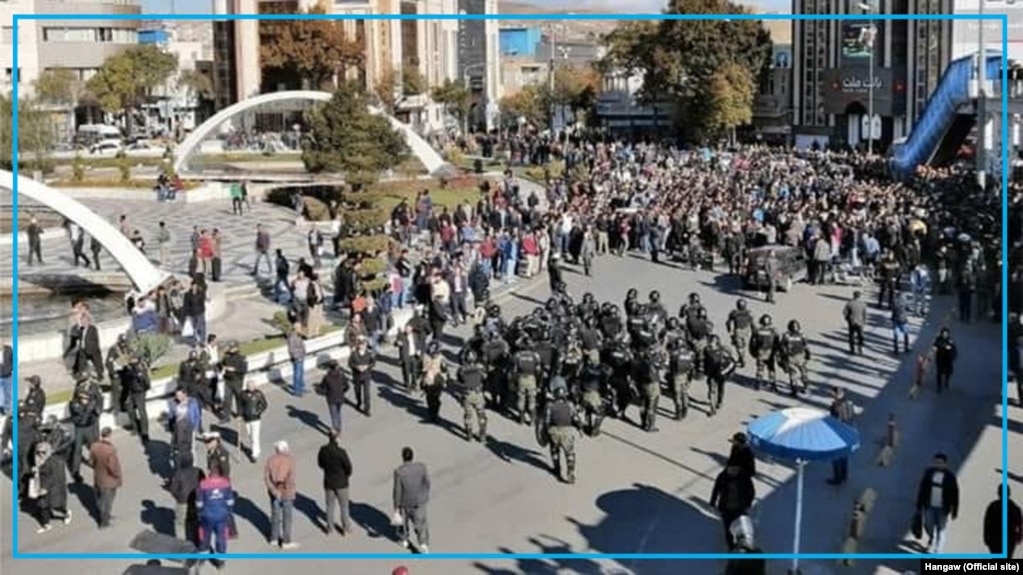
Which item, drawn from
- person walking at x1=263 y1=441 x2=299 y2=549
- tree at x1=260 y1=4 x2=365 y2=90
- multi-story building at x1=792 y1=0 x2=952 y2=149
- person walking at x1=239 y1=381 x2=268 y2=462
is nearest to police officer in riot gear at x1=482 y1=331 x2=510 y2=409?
person walking at x1=239 y1=381 x2=268 y2=462

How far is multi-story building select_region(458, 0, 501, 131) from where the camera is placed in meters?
92.6

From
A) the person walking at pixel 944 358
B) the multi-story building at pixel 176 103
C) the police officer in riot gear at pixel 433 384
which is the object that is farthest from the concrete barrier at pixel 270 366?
the multi-story building at pixel 176 103

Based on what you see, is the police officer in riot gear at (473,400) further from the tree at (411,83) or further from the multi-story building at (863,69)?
the tree at (411,83)

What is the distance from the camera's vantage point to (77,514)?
1416 cm

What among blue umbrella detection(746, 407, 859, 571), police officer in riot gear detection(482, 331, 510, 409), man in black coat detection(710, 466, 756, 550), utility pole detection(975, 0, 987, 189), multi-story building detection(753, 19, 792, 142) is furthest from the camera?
multi-story building detection(753, 19, 792, 142)

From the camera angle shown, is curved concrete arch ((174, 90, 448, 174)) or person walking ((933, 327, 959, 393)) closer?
person walking ((933, 327, 959, 393))

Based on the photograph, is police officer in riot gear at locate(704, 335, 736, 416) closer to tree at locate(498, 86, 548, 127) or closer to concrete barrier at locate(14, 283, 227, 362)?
Answer: concrete barrier at locate(14, 283, 227, 362)

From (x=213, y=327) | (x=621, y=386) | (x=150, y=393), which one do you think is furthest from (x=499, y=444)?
(x=213, y=327)

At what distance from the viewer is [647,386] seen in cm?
1670

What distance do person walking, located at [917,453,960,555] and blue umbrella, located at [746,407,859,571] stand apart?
2.34 feet

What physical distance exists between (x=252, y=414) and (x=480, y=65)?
83.7 m

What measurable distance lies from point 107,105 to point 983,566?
6533 centimetres

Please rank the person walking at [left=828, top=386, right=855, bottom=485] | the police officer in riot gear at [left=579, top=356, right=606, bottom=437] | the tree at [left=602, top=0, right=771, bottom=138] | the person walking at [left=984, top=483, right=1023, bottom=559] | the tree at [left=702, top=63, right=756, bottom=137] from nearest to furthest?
the person walking at [left=984, top=483, right=1023, bottom=559] < the person walking at [left=828, top=386, right=855, bottom=485] < the police officer in riot gear at [left=579, top=356, right=606, bottom=437] < the tree at [left=702, top=63, right=756, bottom=137] < the tree at [left=602, top=0, right=771, bottom=138]

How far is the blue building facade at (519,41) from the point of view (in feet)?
395
